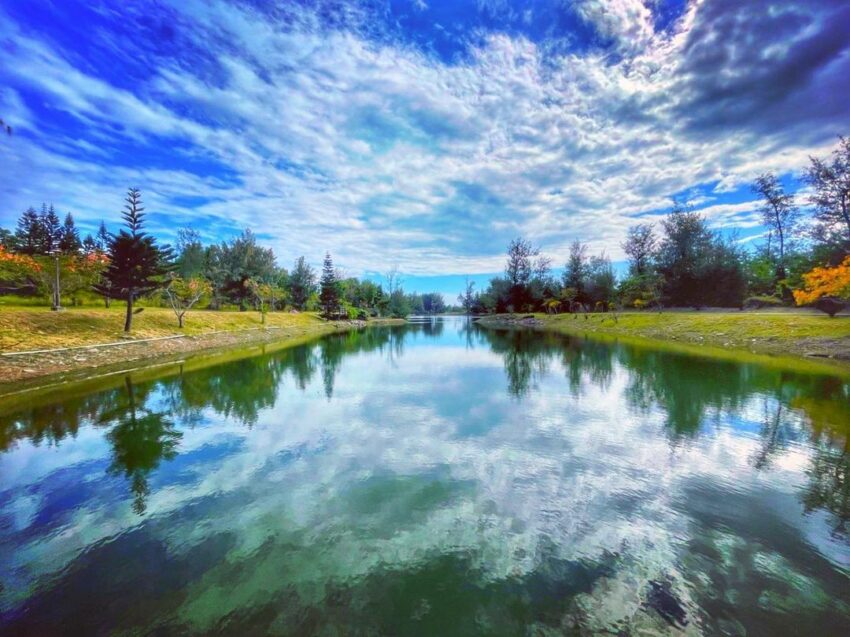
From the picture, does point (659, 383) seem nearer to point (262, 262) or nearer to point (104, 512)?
point (104, 512)

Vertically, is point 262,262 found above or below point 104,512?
above

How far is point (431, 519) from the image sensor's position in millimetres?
5727

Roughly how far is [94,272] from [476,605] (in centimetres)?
4647

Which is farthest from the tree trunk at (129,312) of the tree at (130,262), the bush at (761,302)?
the bush at (761,302)

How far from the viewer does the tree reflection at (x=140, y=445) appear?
7.26 meters

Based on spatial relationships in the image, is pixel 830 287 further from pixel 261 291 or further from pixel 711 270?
pixel 261 291

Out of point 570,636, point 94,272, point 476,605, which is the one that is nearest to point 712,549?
point 570,636

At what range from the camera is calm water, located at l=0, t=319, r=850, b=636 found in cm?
392

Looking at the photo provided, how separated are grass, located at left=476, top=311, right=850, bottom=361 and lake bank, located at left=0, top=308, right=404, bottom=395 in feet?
134

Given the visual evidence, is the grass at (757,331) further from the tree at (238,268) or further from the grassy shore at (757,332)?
the tree at (238,268)

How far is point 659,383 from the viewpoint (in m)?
15.2

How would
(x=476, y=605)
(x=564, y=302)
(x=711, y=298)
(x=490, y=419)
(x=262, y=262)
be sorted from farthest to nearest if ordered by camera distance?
(x=564, y=302) < (x=262, y=262) < (x=711, y=298) < (x=490, y=419) < (x=476, y=605)

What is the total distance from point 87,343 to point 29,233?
181 feet

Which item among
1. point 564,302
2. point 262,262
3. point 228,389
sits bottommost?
point 228,389
